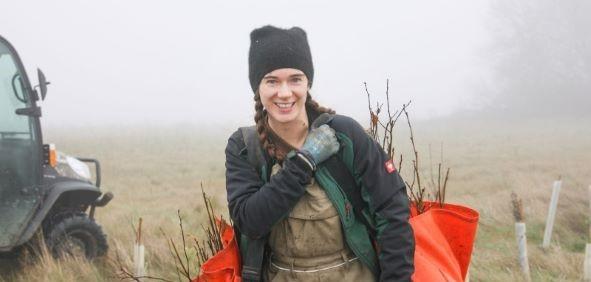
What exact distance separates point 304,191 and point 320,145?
171 mm

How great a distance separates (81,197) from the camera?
5633 mm

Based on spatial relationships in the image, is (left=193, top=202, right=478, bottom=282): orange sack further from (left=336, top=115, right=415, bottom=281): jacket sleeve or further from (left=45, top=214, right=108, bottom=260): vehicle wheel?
(left=45, top=214, right=108, bottom=260): vehicle wheel

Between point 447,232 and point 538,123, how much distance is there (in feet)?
109

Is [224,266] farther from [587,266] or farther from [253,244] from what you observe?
[587,266]

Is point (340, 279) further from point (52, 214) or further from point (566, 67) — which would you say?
point (566, 67)

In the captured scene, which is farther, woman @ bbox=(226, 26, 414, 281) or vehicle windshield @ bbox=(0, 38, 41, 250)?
vehicle windshield @ bbox=(0, 38, 41, 250)

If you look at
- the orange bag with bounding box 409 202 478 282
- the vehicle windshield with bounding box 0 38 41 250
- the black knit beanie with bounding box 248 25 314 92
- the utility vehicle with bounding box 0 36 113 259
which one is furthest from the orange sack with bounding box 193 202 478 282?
the vehicle windshield with bounding box 0 38 41 250

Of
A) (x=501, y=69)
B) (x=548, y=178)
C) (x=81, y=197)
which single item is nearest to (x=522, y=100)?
(x=501, y=69)

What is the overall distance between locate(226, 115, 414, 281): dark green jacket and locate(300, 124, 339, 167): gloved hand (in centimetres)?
5

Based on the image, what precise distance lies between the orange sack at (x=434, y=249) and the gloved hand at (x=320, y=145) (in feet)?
1.43

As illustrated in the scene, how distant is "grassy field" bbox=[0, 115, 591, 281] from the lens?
5172 millimetres

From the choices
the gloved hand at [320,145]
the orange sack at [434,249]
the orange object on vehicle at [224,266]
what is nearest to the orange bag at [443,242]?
the orange sack at [434,249]

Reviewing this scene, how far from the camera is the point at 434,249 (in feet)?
6.88

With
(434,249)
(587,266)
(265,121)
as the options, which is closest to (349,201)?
(434,249)
